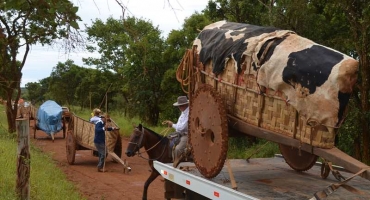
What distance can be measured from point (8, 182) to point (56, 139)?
11936 millimetres

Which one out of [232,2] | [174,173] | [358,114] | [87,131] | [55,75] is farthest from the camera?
[55,75]

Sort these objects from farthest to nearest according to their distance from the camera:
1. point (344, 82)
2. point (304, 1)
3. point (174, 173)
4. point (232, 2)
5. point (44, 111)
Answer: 1. point (44, 111)
2. point (232, 2)
3. point (304, 1)
4. point (174, 173)
5. point (344, 82)

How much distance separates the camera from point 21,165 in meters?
7.27

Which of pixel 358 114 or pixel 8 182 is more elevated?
pixel 358 114

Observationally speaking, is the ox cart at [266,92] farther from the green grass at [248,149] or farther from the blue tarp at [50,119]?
the blue tarp at [50,119]

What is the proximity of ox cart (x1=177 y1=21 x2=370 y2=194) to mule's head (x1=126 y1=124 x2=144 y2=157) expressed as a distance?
3967 millimetres

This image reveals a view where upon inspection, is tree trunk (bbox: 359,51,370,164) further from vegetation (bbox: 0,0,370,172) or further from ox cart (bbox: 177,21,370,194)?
ox cart (bbox: 177,21,370,194)

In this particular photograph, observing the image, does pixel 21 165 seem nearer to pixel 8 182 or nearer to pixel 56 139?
pixel 8 182

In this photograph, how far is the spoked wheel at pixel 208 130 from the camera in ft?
17.3

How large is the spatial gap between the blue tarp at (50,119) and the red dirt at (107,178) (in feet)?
10.9

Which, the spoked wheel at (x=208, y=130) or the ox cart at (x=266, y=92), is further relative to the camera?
the spoked wheel at (x=208, y=130)

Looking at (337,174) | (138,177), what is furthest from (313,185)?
(138,177)

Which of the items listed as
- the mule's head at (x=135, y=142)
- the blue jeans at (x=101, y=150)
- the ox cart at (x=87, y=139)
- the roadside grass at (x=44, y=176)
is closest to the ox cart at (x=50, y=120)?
the ox cart at (x=87, y=139)

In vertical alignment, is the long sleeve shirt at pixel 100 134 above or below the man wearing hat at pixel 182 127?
below
